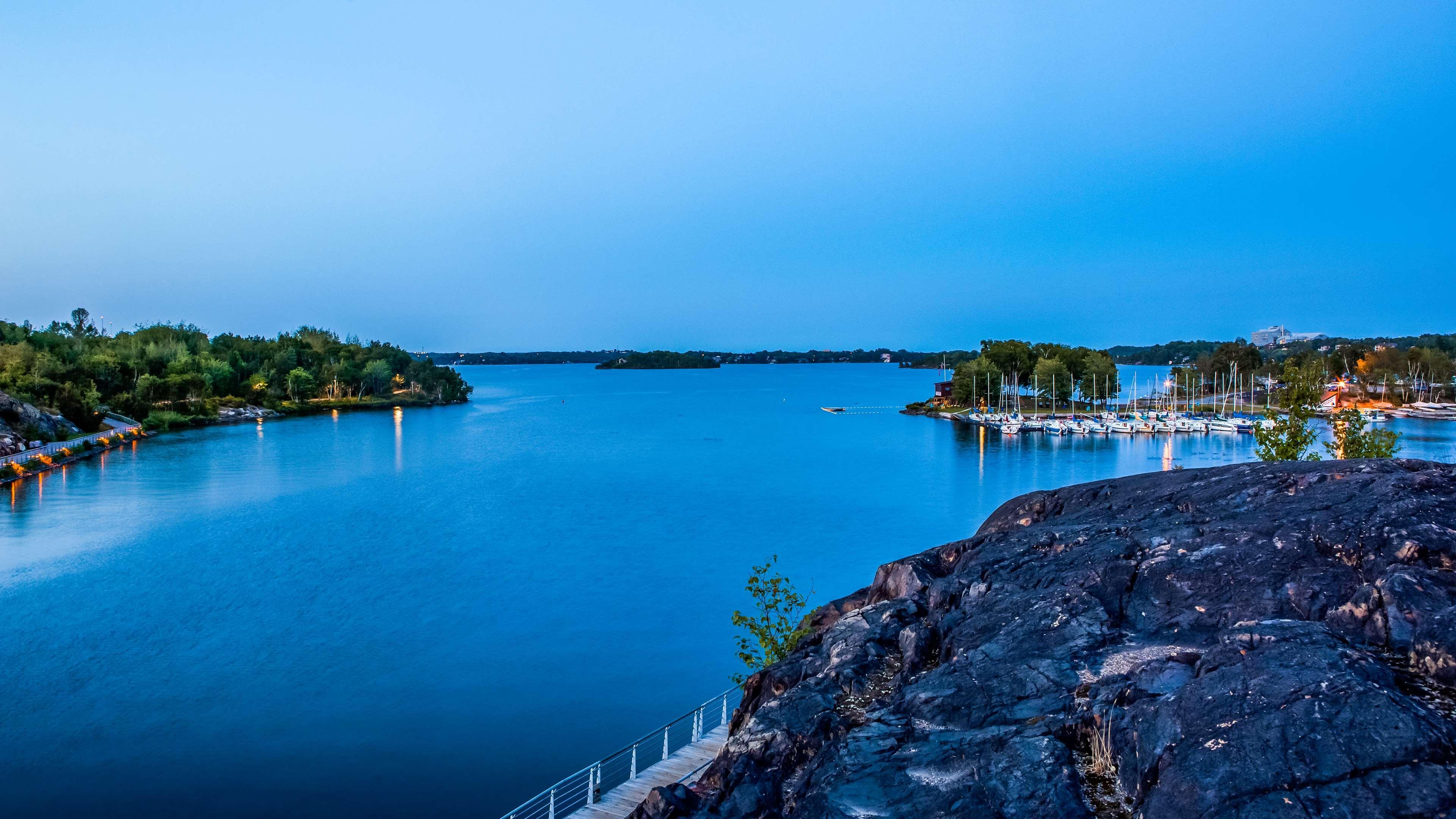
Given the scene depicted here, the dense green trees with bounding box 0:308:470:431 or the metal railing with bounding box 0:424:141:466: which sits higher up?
the dense green trees with bounding box 0:308:470:431

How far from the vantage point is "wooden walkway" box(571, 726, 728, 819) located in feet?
37.1

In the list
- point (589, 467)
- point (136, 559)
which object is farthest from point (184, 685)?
point (589, 467)

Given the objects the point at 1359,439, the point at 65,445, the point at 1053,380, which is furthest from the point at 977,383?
the point at 65,445

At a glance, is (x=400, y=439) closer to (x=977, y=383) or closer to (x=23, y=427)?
(x=23, y=427)

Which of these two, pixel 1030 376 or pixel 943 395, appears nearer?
pixel 1030 376

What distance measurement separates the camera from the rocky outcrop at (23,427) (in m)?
56.8

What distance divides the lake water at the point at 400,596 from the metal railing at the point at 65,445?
7.81 feet

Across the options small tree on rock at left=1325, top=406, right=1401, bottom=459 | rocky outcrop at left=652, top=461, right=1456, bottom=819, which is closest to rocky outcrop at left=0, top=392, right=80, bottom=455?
rocky outcrop at left=652, top=461, right=1456, bottom=819

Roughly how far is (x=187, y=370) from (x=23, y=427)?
3997 cm

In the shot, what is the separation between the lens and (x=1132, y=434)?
79750 mm

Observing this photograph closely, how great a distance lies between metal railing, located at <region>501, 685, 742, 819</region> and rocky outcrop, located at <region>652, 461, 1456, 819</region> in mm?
4326

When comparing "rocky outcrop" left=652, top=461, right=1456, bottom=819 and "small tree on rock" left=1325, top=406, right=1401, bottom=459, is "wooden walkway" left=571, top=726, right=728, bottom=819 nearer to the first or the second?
"rocky outcrop" left=652, top=461, right=1456, bottom=819

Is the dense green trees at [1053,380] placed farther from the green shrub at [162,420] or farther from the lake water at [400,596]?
the green shrub at [162,420]

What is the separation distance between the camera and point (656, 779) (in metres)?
12.1
